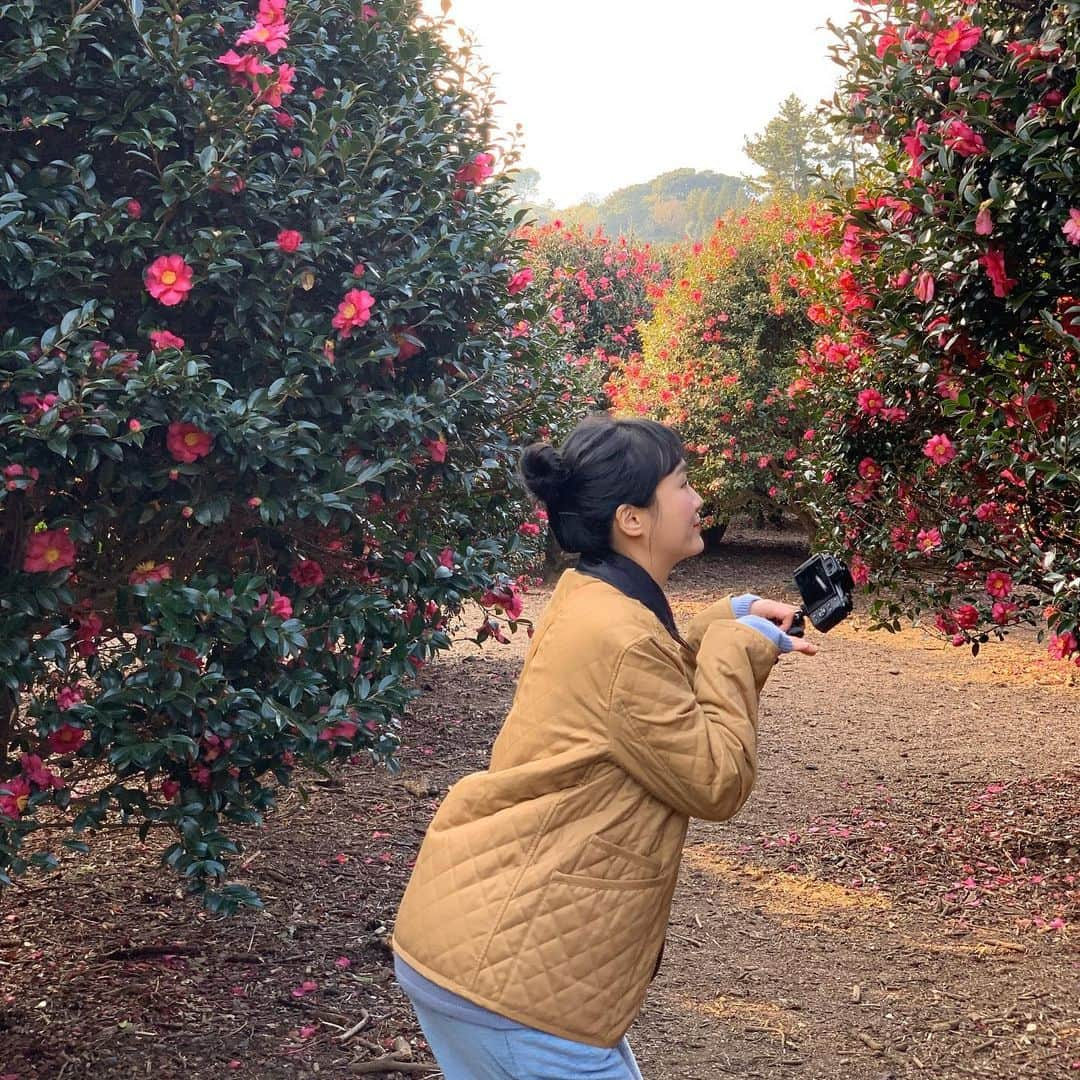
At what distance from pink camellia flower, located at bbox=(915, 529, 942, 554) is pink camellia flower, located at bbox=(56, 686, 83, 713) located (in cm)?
298

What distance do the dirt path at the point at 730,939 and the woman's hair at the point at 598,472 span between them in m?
1.59

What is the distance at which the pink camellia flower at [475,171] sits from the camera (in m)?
3.25

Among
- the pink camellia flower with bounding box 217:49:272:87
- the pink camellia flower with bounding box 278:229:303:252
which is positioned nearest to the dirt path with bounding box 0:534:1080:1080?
the pink camellia flower with bounding box 278:229:303:252

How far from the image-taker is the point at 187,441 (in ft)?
8.21

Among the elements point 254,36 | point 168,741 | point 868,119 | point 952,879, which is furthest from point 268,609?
point 952,879

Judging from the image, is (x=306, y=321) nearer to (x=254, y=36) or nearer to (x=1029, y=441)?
(x=254, y=36)

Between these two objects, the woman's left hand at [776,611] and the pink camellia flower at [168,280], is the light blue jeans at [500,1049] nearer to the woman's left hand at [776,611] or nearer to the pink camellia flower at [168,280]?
the woman's left hand at [776,611]

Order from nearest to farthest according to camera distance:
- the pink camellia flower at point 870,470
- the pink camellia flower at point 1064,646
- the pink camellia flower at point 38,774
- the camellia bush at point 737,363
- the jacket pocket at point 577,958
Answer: the jacket pocket at point 577,958 → the pink camellia flower at point 38,774 → the pink camellia flower at point 1064,646 → the pink camellia flower at point 870,470 → the camellia bush at point 737,363

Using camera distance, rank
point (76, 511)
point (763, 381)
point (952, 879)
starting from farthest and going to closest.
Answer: point (763, 381), point (952, 879), point (76, 511)

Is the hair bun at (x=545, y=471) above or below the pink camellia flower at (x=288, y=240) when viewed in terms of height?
below

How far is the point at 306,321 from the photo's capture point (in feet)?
8.87

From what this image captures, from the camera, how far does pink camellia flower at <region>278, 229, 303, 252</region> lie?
103 inches

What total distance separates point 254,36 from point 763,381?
8.76 m

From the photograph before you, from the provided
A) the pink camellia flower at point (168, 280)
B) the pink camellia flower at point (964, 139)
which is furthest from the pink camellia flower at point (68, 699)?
the pink camellia flower at point (964, 139)
